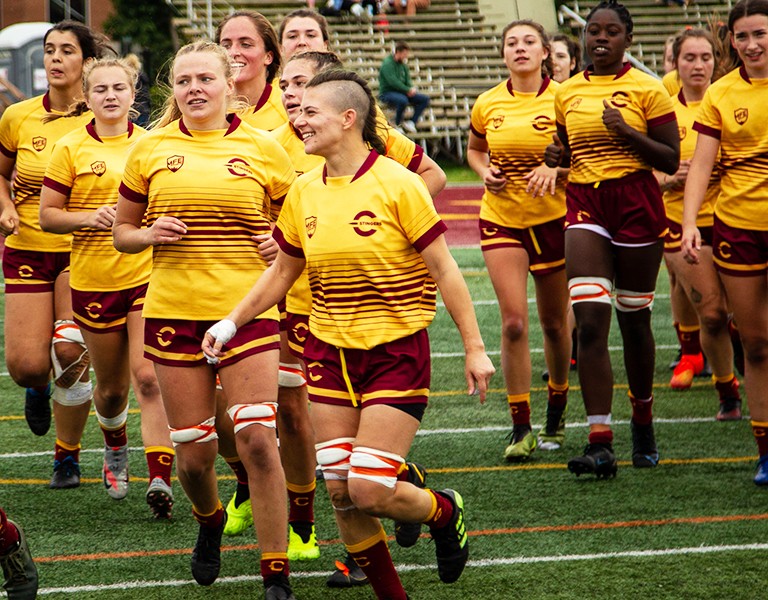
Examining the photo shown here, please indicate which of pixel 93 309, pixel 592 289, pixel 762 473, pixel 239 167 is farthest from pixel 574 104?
pixel 93 309

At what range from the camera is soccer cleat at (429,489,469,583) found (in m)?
4.86

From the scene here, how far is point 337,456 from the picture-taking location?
460cm

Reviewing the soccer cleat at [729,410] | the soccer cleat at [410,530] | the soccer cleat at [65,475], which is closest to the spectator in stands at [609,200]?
the soccer cleat at [729,410]

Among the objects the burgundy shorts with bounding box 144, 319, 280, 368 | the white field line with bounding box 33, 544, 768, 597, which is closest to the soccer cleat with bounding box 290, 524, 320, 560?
the white field line with bounding box 33, 544, 768, 597

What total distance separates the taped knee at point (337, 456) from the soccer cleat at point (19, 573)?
127cm

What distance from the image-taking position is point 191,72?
16.9 feet

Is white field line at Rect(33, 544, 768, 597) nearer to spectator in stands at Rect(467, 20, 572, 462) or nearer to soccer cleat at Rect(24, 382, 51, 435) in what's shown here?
spectator in stands at Rect(467, 20, 572, 462)

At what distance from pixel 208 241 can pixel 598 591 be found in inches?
83.8

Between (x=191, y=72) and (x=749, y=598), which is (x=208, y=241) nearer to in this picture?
(x=191, y=72)

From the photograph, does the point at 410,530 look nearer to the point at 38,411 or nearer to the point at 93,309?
the point at 93,309

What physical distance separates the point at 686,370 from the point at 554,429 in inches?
82.1

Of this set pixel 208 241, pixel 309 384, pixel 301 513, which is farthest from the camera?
pixel 301 513

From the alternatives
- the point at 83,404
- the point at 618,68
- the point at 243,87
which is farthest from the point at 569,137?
the point at 83,404

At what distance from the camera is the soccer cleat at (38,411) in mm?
7766
